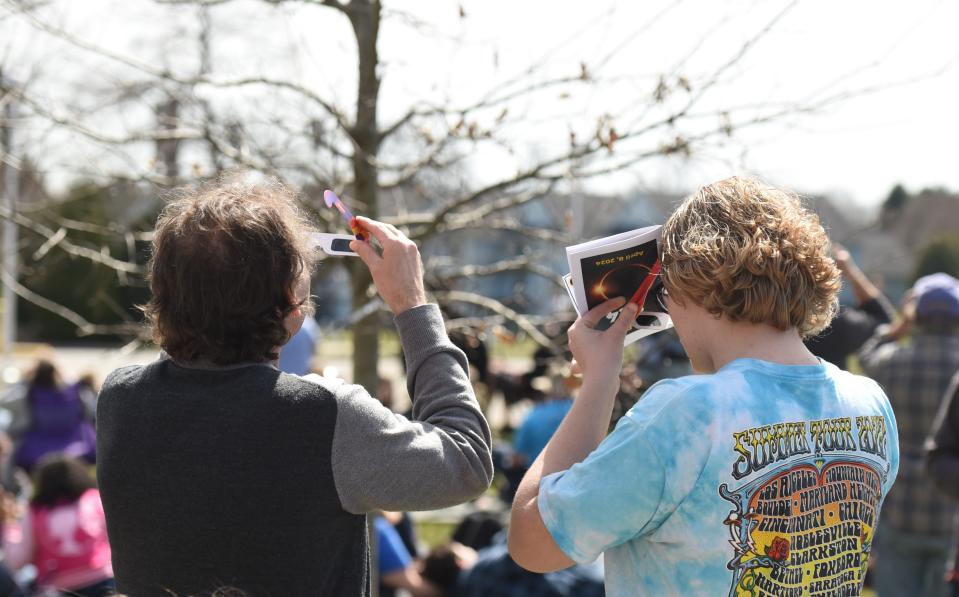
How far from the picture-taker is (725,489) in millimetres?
1401

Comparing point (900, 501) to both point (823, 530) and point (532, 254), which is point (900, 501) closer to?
point (532, 254)

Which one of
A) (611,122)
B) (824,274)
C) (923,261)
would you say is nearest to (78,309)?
(611,122)

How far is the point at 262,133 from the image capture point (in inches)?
131

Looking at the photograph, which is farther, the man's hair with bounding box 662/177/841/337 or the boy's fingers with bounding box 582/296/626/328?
the boy's fingers with bounding box 582/296/626/328

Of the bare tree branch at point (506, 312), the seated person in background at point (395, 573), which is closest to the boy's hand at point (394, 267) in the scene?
the bare tree branch at point (506, 312)

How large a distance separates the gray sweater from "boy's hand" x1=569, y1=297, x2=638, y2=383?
0.91 ft

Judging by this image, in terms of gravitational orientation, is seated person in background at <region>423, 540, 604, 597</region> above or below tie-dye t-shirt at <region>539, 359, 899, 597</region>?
below

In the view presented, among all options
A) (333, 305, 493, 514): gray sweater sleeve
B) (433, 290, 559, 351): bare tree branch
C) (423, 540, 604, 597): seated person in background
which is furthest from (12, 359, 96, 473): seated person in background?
(333, 305, 493, 514): gray sweater sleeve

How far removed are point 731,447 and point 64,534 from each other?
3.63 m

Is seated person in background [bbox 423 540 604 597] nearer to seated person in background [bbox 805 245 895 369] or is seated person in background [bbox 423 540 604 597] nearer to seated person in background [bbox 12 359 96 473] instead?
seated person in background [bbox 805 245 895 369]

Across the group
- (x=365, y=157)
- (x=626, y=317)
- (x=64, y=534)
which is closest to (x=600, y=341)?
(x=626, y=317)

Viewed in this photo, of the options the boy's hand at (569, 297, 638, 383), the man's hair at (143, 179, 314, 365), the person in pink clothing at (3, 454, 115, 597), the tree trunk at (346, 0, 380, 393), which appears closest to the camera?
the man's hair at (143, 179, 314, 365)

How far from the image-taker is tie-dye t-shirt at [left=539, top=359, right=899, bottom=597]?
140 cm

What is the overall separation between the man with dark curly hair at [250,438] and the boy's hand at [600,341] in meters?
0.22
